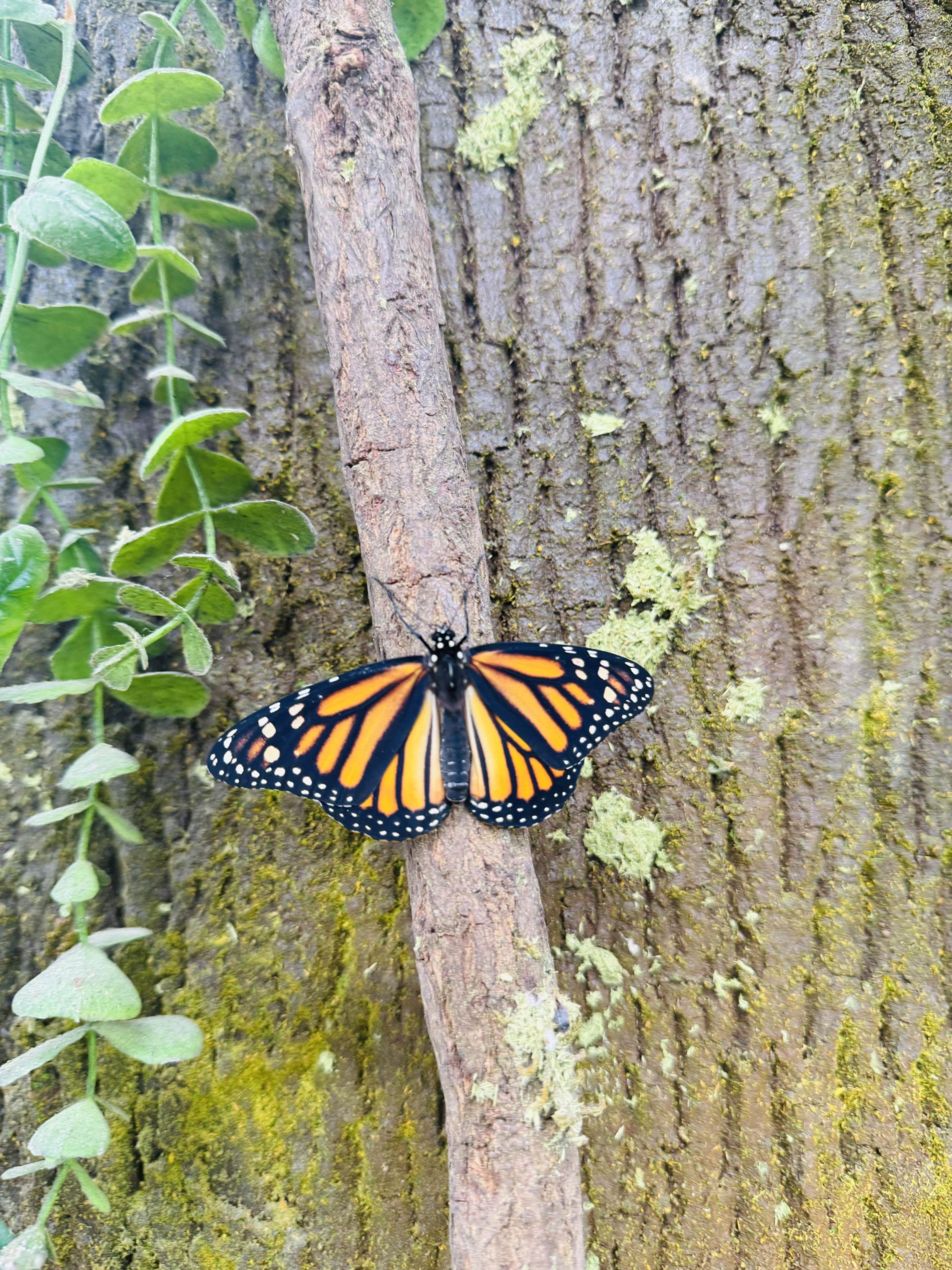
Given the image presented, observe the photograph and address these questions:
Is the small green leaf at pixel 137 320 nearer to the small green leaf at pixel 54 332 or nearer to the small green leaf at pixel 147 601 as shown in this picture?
the small green leaf at pixel 54 332

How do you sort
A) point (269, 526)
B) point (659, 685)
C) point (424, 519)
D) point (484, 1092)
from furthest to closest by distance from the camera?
point (659, 685) < point (269, 526) < point (424, 519) < point (484, 1092)

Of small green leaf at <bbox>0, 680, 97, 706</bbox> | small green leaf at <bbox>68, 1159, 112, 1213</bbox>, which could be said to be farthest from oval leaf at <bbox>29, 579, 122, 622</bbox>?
small green leaf at <bbox>68, 1159, 112, 1213</bbox>

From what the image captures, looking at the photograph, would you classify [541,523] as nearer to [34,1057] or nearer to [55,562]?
[55,562]

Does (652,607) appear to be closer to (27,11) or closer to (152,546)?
(152,546)

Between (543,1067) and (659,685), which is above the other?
(659,685)

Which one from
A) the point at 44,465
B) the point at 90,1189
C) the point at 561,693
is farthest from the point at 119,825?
the point at 561,693

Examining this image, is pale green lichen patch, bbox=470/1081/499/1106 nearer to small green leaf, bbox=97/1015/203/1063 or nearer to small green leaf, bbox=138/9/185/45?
small green leaf, bbox=97/1015/203/1063

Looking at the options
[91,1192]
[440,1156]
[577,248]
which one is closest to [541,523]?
[577,248]

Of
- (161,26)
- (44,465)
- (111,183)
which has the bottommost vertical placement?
(44,465)
